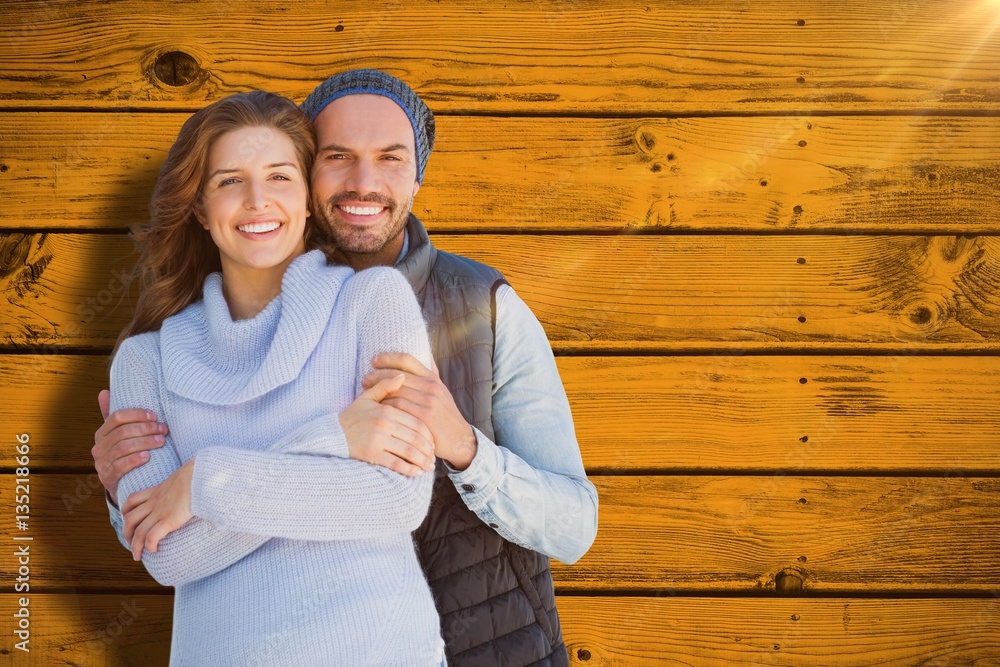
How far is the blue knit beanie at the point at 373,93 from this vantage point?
1.49 m

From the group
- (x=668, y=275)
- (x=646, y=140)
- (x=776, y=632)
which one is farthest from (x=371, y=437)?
(x=776, y=632)

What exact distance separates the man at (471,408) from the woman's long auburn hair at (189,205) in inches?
3.5

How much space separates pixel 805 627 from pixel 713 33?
1.31 meters

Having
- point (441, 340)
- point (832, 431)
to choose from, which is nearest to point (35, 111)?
point (441, 340)

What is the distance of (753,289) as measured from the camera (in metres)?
1.70

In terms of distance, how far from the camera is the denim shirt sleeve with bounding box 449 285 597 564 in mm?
1367

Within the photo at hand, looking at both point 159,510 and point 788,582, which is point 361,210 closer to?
point 159,510

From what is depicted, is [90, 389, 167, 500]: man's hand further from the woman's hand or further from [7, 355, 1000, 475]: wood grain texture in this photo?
[7, 355, 1000, 475]: wood grain texture

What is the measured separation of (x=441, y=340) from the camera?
1421 millimetres

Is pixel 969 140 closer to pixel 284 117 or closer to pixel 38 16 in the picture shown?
pixel 284 117

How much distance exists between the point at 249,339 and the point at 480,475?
425 millimetres

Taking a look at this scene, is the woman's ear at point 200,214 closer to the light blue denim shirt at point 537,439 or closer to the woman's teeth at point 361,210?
the woman's teeth at point 361,210

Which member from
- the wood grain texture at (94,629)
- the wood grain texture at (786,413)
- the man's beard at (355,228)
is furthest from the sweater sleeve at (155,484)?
the wood grain texture at (786,413)

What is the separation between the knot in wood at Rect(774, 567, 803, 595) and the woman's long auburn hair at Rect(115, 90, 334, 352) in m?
1.17
